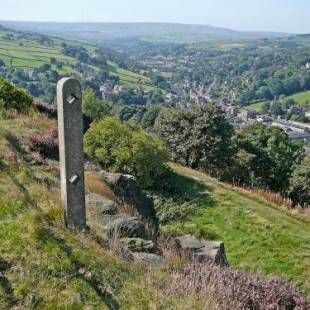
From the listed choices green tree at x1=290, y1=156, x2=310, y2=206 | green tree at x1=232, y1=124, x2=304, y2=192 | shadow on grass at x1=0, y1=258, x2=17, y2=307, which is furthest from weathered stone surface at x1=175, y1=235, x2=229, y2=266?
green tree at x1=290, y1=156, x2=310, y2=206

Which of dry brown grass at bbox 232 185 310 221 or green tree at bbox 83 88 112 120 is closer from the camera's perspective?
dry brown grass at bbox 232 185 310 221

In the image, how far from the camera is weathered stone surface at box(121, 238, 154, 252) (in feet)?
24.8

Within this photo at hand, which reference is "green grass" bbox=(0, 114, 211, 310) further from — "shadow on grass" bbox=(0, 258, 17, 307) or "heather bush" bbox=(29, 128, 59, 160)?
"heather bush" bbox=(29, 128, 59, 160)

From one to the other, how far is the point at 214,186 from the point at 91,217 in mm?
14166

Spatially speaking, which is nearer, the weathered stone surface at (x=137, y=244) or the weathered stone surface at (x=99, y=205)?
the weathered stone surface at (x=137, y=244)

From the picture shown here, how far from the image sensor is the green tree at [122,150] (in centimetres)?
1895

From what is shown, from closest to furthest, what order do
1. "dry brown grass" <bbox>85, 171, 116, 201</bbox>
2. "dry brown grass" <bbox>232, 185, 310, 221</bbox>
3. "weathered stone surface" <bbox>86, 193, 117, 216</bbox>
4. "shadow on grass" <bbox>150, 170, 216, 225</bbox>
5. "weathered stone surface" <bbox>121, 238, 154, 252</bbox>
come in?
"weathered stone surface" <bbox>121, 238, 154, 252</bbox> < "weathered stone surface" <bbox>86, 193, 117, 216</bbox> < "dry brown grass" <bbox>85, 171, 116, 201</bbox> < "shadow on grass" <bbox>150, 170, 216, 225</bbox> < "dry brown grass" <bbox>232, 185, 310, 221</bbox>

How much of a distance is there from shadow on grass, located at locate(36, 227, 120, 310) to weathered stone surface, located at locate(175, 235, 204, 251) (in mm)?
2853

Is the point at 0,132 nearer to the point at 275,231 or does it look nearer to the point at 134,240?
the point at 134,240

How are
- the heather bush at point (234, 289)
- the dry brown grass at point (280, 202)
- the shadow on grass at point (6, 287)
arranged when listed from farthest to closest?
the dry brown grass at point (280, 202)
the heather bush at point (234, 289)
the shadow on grass at point (6, 287)

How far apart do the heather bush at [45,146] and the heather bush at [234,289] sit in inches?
257

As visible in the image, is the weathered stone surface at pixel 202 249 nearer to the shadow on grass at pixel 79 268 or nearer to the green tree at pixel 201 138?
the shadow on grass at pixel 79 268

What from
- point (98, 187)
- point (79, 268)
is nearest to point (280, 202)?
point (98, 187)

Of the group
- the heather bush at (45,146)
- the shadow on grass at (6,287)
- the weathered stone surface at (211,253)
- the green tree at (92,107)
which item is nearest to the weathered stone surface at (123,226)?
the weathered stone surface at (211,253)
